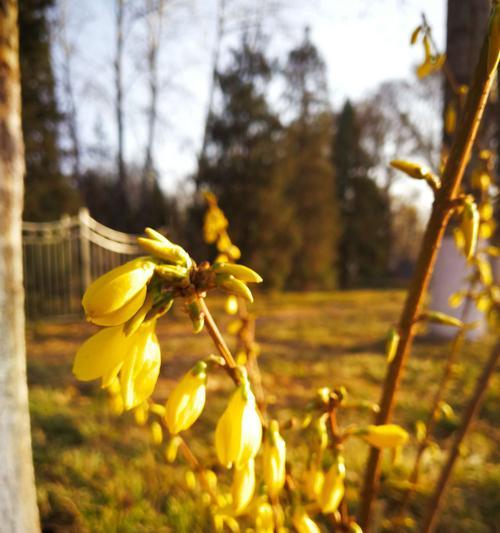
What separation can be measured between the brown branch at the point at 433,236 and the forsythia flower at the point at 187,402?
13.9 inches

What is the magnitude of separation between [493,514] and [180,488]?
137 centimetres

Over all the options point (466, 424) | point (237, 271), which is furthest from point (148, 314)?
point (466, 424)

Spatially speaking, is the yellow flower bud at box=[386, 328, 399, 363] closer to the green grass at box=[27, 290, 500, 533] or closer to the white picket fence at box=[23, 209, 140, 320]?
the green grass at box=[27, 290, 500, 533]

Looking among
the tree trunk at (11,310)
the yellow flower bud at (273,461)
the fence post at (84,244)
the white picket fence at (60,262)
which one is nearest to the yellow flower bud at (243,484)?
the yellow flower bud at (273,461)

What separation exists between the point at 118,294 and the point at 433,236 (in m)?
0.45

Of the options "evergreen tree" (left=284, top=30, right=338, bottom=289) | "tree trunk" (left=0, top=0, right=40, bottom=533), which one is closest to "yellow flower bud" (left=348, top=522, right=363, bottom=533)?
"tree trunk" (left=0, top=0, right=40, bottom=533)

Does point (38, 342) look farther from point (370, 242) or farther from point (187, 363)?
point (370, 242)

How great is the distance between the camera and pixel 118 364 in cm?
Answer: 49

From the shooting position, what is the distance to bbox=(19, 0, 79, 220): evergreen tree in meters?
6.04

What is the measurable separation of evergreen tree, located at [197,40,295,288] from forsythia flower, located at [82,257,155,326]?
8576 mm

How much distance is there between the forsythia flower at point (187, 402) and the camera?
19.5 inches

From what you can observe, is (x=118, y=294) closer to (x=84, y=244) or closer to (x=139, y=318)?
(x=139, y=318)

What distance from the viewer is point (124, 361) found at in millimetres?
495

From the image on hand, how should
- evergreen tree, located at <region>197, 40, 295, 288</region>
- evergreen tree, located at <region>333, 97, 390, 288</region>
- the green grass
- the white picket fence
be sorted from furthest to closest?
evergreen tree, located at <region>333, 97, 390, 288</region>, evergreen tree, located at <region>197, 40, 295, 288</region>, the white picket fence, the green grass
